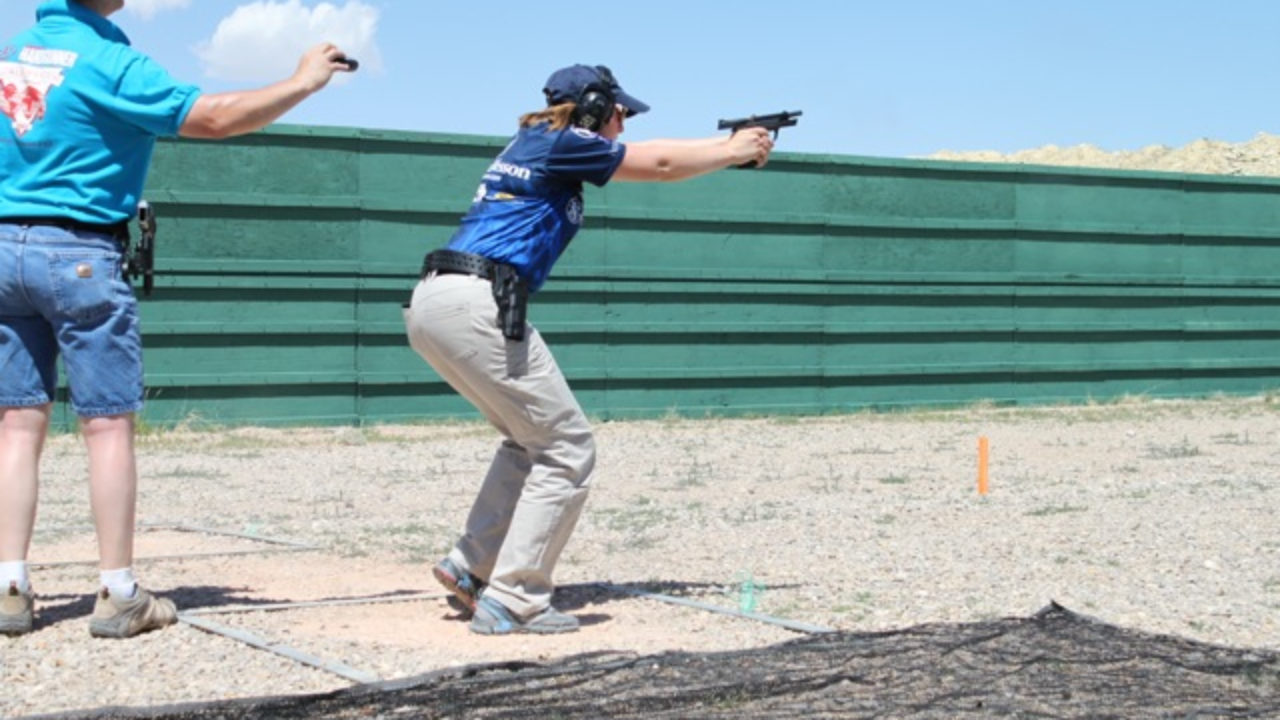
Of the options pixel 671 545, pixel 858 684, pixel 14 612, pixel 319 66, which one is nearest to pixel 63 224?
pixel 319 66

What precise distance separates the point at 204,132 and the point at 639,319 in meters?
10.5

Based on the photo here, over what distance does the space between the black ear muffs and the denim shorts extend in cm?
157

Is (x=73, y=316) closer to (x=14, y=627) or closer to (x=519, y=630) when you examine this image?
(x=14, y=627)

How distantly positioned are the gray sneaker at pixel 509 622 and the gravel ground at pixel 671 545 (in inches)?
3.3

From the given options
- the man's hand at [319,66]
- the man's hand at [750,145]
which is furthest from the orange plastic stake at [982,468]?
the man's hand at [319,66]

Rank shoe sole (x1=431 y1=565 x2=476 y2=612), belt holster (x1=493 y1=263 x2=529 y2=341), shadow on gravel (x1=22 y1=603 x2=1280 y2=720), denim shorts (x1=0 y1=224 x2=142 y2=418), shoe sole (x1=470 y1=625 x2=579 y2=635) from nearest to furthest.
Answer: shadow on gravel (x1=22 y1=603 x2=1280 y2=720)
denim shorts (x1=0 y1=224 x2=142 y2=418)
belt holster (x1=493 y1=263 x2=529 y2=341)
shoe sole (x1=470 y1=625 x2=579 y2=635)
shoe sole (x1=431 y1=565 x2=476 y2=612)

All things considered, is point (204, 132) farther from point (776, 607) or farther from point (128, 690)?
point (776, 607)

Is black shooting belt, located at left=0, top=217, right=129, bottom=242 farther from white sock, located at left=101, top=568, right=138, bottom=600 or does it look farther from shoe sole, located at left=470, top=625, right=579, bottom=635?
shoe sole, located at left=470, top=625, right=579, bottom=635

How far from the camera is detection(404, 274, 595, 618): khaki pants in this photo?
5535 mm

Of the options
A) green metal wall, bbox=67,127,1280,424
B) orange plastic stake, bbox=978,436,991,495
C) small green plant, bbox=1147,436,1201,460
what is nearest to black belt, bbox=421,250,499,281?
orange plastic stake, bbox=978,436,991,495

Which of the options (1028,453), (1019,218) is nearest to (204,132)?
(1028,453)

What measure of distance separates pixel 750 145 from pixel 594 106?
1.98 feet

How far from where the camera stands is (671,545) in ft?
26.2

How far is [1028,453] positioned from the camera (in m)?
12.7
